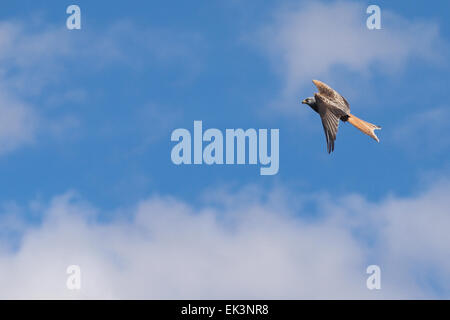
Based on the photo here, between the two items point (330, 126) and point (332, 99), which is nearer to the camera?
point (330, 126)

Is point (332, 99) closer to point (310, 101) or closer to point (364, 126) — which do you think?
point (310, 101)

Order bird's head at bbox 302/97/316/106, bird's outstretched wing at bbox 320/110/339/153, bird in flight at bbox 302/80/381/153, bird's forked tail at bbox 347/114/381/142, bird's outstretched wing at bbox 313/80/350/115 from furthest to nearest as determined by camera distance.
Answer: bird's head at bbox 302/97/316/106
bird's outstretched wing at bbox 313/80/350/115
bird's forked tail at bbox 347/114/381/142
bird in flight at bbox 302/80/381/153
bird's outstretched wing at bbox 320/110/339/153

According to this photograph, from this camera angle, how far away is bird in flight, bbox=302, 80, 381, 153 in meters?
28.2

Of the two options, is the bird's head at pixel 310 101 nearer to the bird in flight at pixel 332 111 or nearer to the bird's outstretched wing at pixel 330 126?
the bird in flight at pixel 332 111

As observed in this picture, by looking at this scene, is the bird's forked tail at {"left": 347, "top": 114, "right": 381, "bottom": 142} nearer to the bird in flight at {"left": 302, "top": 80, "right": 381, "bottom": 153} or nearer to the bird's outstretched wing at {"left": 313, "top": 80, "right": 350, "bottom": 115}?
the bird in flight at {"left": 302, "top": 80, "right": 381, "bottom": 153}

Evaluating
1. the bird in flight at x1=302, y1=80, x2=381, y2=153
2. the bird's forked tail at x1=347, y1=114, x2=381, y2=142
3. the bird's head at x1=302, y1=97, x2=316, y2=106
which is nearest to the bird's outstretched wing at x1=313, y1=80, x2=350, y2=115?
the bird in flight at x1=302, y1=80, x2=381, y2=153

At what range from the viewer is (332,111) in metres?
29.2

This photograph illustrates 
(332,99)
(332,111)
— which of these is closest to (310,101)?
(332,99)

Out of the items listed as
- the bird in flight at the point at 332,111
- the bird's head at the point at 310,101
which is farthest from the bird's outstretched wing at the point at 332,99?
the bird's head at the point at 310,101

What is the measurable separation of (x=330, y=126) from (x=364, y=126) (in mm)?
2027
